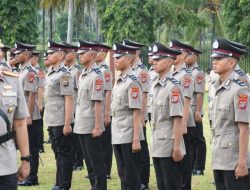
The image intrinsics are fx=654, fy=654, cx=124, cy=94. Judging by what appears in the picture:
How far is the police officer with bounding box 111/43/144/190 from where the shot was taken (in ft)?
25.2

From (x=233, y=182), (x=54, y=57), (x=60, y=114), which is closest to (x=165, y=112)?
(x=233, y=182)

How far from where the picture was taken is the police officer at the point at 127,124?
7.70 metres

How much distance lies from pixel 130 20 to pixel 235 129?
21135 mm

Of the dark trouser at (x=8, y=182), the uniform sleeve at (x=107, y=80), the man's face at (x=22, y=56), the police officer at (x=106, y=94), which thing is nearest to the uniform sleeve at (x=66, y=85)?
the police officer at (x=106, y=94)

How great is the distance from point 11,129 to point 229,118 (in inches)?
79.3

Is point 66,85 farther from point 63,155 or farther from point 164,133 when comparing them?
point 164,133

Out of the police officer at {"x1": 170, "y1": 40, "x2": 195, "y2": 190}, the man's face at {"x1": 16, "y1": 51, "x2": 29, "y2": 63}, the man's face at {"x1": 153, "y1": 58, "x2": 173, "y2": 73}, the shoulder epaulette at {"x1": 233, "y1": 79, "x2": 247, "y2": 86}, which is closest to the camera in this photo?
the shoulder epaulette at {"x1": 233, "y1": 79, "x2": 247, "y2": 86}

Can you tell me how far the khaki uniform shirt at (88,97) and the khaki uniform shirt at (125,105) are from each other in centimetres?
47

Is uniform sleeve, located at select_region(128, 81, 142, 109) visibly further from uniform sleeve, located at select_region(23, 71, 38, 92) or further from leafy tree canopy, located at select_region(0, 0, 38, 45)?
leafy tree canopy, located at select_region(0, 0, 38, 45)

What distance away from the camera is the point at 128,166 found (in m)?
7.87

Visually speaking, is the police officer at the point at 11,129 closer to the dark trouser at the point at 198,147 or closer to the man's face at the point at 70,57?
the man's face at the point at 70,57

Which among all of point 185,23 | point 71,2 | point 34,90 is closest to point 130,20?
point 71,2

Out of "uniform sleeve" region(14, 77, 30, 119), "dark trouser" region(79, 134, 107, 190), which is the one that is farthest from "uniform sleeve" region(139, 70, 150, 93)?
"uniform sleeve" region(14, 77, 30, 119)

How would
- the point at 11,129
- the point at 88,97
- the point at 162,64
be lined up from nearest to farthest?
the point at 11,129
the point at 162,64
the point at 88,97
